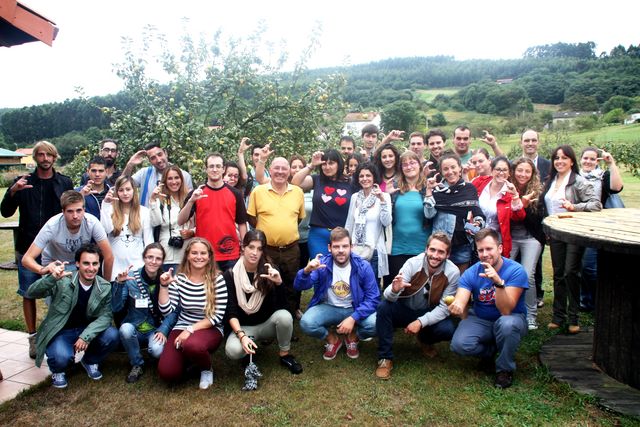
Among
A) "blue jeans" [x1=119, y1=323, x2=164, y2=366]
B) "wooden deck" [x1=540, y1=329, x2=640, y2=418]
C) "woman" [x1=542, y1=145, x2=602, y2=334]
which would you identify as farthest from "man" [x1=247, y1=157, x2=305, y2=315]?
"woman" [x1=542, y1=145, x2=602, y2=334]

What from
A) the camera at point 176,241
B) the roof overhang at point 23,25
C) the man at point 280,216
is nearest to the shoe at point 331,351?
the man at point 280,216

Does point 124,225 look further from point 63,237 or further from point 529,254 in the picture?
point 529,254

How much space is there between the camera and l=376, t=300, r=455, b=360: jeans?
13.0 ft

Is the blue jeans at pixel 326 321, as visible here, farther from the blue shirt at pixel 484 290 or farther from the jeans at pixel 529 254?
the jeans at pixel 529 254

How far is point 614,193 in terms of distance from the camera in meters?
4.84

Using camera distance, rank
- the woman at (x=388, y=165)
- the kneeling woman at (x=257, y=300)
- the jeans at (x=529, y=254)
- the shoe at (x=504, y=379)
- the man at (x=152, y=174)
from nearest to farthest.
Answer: the shoe at (x=504, y=379), the kneeling woman at (x=257, y=300), the jeans at (x=529, y=254), the woman at (x=388, y=165), the man at (x=152, y=174)

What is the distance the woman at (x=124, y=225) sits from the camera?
170 inches

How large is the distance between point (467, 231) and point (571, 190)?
118cm

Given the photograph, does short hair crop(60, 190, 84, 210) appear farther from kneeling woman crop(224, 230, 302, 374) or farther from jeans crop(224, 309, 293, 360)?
jeans crop(224, 309, 293, 360)

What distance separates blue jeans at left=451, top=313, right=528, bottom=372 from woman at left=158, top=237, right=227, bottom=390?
2.00m

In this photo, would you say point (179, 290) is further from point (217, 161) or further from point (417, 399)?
point (417, 399)

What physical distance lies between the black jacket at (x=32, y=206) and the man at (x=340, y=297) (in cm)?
248

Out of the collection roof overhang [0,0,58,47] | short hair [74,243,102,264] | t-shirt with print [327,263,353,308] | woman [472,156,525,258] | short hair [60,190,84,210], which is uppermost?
roof overhang [0,0,58,47]

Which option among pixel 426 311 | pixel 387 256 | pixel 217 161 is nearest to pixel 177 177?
pixel 217 161
